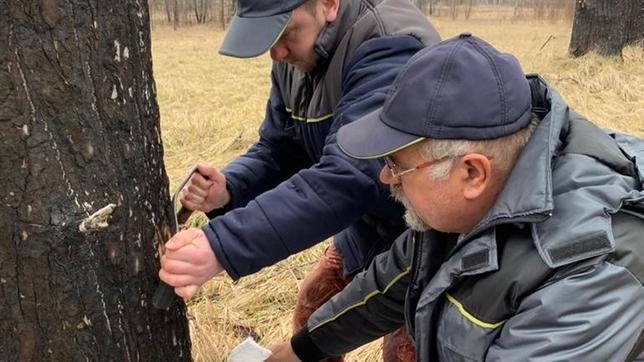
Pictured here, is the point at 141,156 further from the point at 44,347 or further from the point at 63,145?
the point at 44,347

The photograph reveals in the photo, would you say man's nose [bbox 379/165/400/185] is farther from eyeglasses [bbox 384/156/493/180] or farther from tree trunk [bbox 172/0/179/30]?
tree trunk [bbox 172/0/179/30]

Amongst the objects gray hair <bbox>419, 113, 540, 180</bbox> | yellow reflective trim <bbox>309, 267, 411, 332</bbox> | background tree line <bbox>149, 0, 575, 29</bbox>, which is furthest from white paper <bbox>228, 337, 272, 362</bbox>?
background tree line <bbox>149, 0, 575, 29</bbox>

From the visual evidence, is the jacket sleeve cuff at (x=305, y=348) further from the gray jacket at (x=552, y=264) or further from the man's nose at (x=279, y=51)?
the man's nose at (x=279, y=51)

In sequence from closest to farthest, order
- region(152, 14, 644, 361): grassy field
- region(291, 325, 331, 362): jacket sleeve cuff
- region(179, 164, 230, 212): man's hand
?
region(291, 325, 331, 362): jacket sleeve cuff, region(179, 164, 230, 212): man's hand, region(152, 14, 644, 361): grassy field

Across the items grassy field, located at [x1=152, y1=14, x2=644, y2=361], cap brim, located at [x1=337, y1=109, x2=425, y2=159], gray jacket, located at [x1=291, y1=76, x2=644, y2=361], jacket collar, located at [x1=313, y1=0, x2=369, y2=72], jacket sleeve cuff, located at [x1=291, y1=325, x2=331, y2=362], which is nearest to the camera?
gray jacket, located at [x1=291, y1=76, x2=644, y2=361]

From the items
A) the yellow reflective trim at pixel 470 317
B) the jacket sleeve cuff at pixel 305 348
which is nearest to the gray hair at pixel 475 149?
the yellow reflective trim at pixel 470 317

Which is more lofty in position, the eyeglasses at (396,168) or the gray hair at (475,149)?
the gray hair at (475,149)

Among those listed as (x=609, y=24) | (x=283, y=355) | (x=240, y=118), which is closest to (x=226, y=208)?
(x=283, y=355)

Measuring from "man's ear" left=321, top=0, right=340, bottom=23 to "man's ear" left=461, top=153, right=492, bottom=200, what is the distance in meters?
0.76

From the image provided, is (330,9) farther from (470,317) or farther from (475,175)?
(470,317)

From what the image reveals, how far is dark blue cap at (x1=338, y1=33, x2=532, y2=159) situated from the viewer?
1466mm

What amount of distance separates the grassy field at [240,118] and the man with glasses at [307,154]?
93 centimetres

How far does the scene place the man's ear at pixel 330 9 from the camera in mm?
2037

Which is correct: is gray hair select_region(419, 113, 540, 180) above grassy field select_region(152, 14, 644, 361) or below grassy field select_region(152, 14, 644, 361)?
above
